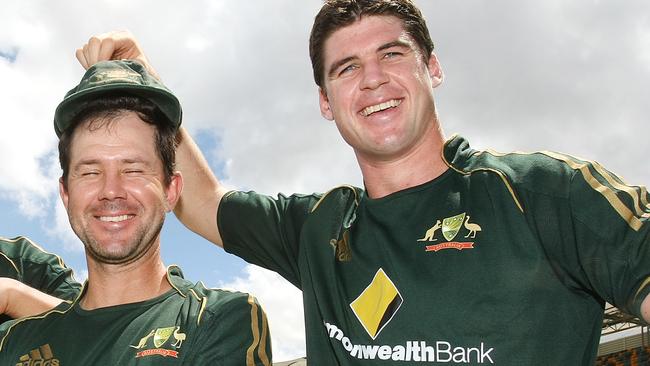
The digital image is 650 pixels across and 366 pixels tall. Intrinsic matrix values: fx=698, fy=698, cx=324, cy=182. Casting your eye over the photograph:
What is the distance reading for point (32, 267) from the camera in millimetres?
4094

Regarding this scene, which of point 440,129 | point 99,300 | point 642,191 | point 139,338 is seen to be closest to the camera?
point 642,191

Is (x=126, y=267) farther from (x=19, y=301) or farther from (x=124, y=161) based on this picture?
(x=19, y=301)

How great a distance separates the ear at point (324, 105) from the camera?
11.2 ft

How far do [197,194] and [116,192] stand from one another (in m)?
0.92

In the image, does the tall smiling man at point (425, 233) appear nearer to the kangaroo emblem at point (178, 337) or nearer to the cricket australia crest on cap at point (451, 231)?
the cricket australia crest on cap at point (451, 231)

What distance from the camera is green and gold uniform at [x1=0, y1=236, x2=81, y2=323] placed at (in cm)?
399

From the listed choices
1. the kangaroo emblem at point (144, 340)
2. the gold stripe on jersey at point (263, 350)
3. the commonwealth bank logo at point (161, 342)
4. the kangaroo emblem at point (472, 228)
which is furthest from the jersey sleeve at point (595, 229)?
the kangaroo emblem at point (144, 340)

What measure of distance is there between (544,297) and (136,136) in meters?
1.81

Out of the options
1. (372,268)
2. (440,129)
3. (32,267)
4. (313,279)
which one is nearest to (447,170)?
(440,129)

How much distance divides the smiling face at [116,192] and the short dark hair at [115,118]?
1.0 inches

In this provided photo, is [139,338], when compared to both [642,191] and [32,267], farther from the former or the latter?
[642,191]

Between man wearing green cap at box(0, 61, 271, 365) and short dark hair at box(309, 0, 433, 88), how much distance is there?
75cm

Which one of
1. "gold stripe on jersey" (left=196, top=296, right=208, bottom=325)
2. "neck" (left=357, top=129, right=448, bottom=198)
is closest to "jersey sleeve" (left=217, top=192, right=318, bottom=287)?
"neck" (left=357, top=129, right=448, bottom=198)

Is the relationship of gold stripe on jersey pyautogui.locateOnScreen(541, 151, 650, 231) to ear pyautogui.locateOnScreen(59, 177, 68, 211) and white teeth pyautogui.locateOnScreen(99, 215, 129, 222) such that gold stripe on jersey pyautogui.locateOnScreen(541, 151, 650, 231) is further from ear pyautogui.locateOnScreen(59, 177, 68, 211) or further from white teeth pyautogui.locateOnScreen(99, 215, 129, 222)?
ear pyautogui.locateOnScreen(59, 177, 68, 211)
